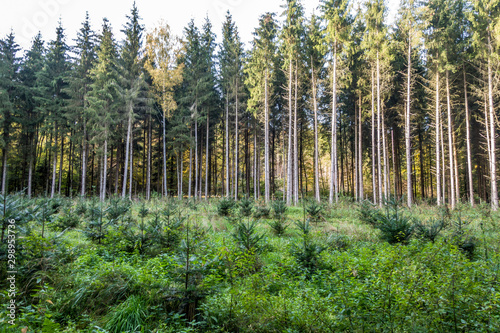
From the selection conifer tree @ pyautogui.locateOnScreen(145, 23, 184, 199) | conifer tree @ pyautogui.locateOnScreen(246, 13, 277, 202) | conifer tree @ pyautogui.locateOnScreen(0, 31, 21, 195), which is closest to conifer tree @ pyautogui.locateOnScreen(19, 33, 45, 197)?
conifer tree @ pyautogui.locateOnScreen(0, 31, 21, 195)

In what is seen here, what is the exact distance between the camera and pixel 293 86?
63.4 ft

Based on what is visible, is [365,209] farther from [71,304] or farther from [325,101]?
[325,101]

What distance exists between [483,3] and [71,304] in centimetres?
2367

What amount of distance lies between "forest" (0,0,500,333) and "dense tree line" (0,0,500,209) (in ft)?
0.58

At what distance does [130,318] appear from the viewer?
3.00m

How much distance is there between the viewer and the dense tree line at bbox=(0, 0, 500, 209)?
50.1 ft

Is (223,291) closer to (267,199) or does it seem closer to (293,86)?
(267,199)

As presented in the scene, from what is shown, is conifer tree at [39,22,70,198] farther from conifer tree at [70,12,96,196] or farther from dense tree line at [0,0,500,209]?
conifer tree at [70,12,96,196]

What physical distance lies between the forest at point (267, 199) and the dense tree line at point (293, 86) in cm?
18

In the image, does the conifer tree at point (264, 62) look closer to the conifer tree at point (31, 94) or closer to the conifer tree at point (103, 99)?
the conifer tree at point (103, 99)

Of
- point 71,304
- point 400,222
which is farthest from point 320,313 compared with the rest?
point 400,222

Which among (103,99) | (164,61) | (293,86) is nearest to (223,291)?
(293,86)

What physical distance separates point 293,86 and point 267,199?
32.7 feet

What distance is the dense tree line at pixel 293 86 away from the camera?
50.1 feet
